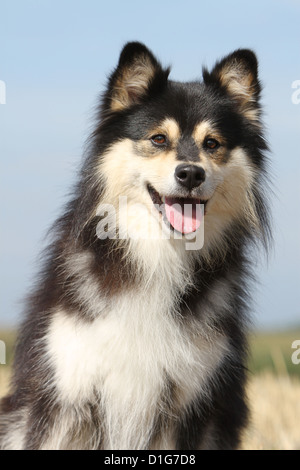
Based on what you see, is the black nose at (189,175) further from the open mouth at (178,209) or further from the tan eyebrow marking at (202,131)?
the tan eyebrow marking at (202,131)

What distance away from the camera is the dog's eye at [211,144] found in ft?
14.1

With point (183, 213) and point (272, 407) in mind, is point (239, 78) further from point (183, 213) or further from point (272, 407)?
point (272, 407)

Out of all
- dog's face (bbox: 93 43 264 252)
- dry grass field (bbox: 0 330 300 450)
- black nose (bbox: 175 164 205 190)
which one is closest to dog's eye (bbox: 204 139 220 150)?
dog's face (bbox: 93 43 264 252)

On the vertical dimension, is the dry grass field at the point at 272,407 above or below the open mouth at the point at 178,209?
below

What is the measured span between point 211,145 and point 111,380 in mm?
1681

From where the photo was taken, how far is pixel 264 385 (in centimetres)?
800

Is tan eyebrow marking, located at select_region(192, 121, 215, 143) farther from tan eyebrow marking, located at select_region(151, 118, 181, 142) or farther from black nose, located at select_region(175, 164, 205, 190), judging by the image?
black nose, located at select_region(175, 164, 205, 190)

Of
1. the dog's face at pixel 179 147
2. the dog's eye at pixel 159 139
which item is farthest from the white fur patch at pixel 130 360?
the dog's eye at pixel 159 139

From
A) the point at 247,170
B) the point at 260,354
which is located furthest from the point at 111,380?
the point at 260,354

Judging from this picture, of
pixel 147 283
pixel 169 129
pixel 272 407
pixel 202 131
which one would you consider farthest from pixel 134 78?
pixel 272 407

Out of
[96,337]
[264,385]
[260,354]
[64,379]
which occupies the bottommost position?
[260,354]

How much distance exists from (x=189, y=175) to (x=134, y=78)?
2.98 ft

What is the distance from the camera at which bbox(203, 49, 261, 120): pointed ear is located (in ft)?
15.4
